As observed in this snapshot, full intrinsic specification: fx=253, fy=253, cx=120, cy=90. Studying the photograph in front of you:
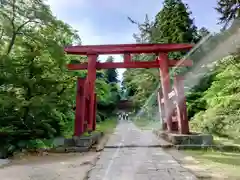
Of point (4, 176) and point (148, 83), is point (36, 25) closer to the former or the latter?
point (4, 176)

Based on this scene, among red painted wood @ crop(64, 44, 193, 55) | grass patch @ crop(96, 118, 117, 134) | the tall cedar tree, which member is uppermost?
the tall cedar tree

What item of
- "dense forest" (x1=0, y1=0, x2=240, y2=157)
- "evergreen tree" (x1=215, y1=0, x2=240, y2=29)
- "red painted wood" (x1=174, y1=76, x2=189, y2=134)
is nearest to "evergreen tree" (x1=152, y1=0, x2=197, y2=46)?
"evergreen tree" (x1=215, y1=0, x2=240, y2=29)

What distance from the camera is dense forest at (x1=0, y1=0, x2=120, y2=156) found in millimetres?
7105

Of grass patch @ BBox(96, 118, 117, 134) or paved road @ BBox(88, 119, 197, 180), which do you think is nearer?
paved road @ BBox(88, 119, 197, 180)

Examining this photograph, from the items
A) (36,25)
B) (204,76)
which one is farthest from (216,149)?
(204,76)

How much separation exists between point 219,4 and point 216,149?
26.1 feet

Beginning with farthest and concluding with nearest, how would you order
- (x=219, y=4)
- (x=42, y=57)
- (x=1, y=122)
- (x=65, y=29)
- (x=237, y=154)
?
(x=219, y=4) < (x=65, y=29) < (x=42, y=57) < (x=1, y=122) < (x=237, y=154)

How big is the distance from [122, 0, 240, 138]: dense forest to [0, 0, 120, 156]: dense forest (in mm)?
5562

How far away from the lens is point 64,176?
4281 millimetres

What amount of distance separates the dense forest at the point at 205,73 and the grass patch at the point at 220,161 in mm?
1970

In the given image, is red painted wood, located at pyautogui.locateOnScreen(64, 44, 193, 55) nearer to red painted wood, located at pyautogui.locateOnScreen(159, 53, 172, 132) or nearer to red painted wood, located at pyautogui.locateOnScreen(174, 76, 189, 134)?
red painted wood, located at pyautogui.locateOnScreen(159, 53, 172, 132)

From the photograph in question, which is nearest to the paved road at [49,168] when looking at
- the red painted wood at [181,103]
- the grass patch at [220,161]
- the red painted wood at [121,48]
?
the grass patch at [220,161]

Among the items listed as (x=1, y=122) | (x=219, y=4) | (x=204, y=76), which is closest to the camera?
(x=1, y=122)

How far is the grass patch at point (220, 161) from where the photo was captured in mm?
4423
